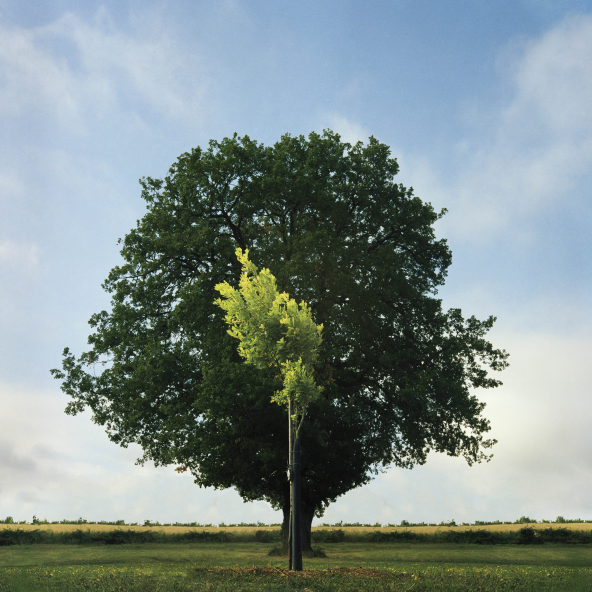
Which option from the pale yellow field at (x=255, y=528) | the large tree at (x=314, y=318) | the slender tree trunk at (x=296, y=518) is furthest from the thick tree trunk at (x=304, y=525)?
the pale yellow field at (x=255, y=528)

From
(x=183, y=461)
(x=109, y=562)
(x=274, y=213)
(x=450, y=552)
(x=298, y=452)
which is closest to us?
(x=298, y=452)

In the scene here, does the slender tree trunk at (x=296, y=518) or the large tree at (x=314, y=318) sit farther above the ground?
the large tree at (x=314, y=318)

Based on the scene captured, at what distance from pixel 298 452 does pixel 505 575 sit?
260 inches

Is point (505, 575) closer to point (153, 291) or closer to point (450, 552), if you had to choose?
point (450, 552)

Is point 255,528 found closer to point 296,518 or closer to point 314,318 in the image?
point 314,318

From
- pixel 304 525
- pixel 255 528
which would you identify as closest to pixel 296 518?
pixel 304 525

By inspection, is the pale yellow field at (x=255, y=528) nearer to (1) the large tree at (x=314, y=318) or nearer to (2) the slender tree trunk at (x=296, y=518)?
(1) the large tree at (x=314, y=318)

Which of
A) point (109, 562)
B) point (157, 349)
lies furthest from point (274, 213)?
point (109, 562)

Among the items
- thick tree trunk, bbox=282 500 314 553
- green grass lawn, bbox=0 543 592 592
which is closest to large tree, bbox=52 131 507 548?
thick tree trunk, bbox=282 500 314 553

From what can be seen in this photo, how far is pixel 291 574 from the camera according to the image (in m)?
13.9

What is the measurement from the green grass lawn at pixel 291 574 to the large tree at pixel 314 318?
4015 mm

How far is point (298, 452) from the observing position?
16.3m

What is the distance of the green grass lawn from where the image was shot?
11977mm

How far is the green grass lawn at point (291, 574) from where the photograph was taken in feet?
39.3
